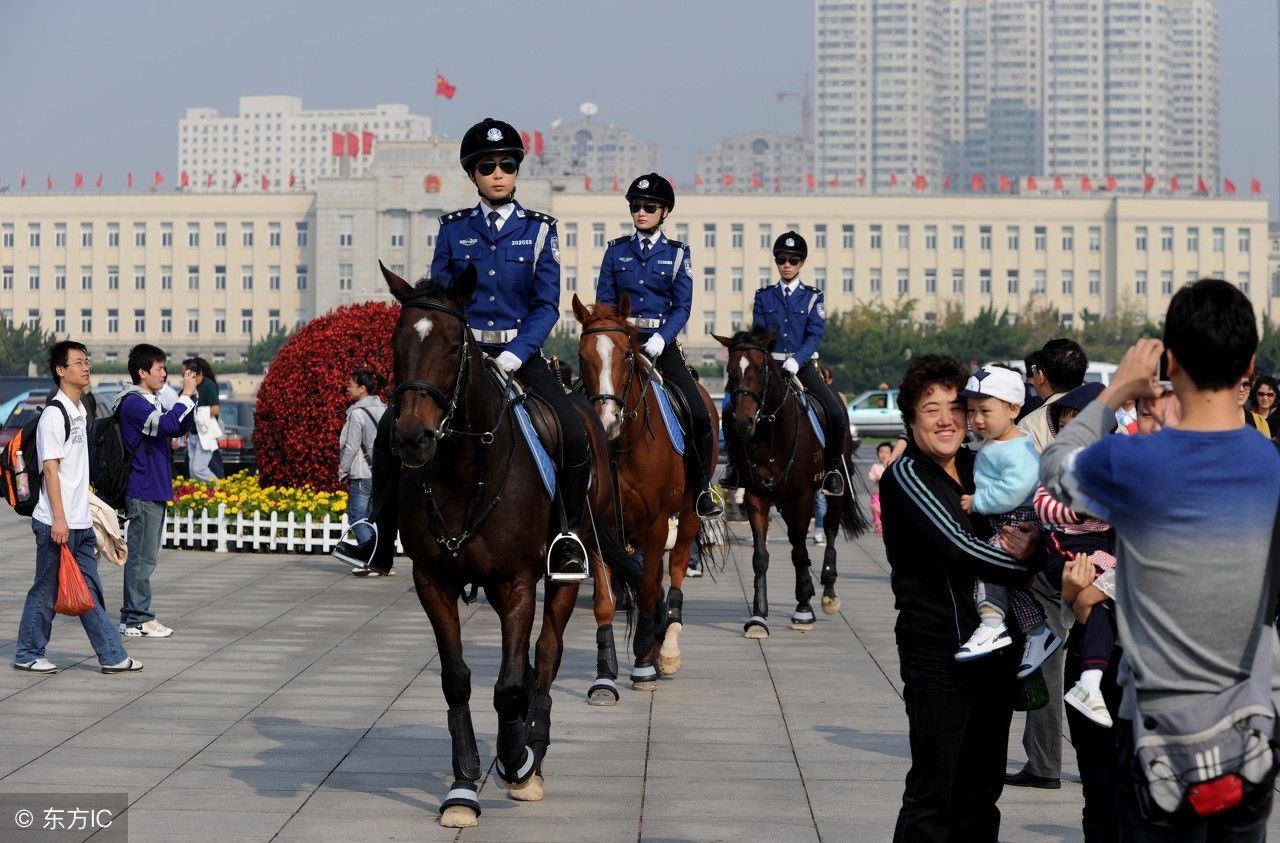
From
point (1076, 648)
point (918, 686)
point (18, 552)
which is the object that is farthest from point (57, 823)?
point (18, 552)

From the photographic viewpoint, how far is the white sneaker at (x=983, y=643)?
18.3 feet

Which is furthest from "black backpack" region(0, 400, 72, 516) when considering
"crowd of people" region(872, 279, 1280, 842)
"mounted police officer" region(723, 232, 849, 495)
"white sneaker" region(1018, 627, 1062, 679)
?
"white sneaker" region(1018, 627, 1062, 679)

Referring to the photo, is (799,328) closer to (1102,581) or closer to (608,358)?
(608,358)

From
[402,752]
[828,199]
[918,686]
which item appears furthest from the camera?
[828,199]

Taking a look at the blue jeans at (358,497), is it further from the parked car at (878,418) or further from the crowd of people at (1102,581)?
the parked car at (878,418)

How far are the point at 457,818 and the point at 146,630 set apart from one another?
6.38m

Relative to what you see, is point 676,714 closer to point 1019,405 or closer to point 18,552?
point 1019,405

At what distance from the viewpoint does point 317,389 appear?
1980 cm

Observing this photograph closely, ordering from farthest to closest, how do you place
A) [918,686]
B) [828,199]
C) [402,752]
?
[828,199], [402,752], [918,686]

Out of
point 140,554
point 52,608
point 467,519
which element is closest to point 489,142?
point 467,519

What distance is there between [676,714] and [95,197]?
5065 inches

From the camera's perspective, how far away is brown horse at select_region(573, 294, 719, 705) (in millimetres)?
9867

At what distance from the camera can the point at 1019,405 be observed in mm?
5816

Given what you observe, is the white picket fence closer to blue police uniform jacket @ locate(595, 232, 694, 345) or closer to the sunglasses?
blue police uniform jacket @ locate(595, 232, 694, 345)
